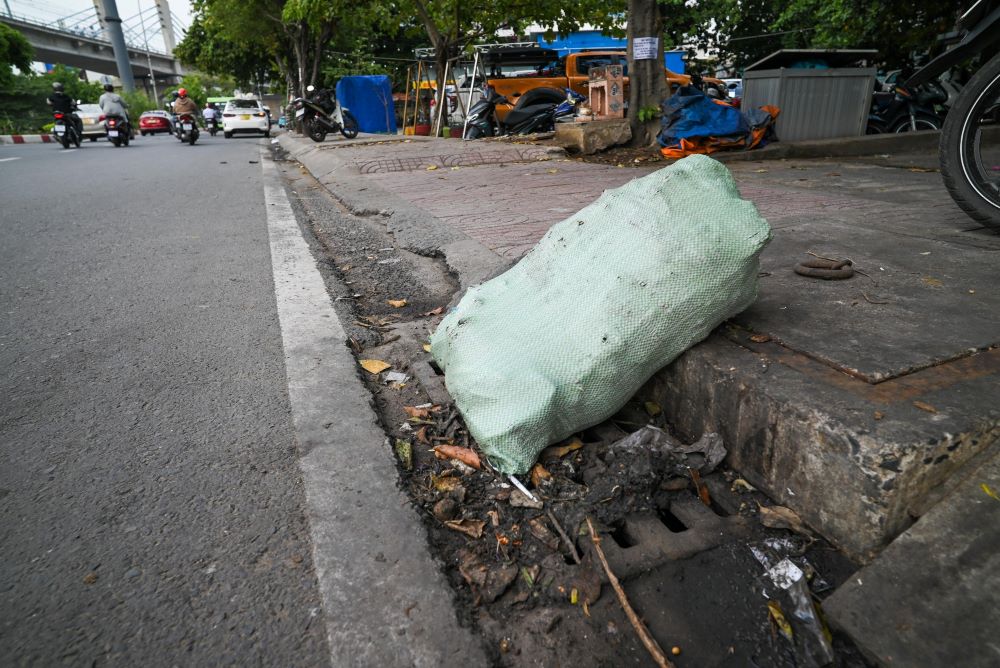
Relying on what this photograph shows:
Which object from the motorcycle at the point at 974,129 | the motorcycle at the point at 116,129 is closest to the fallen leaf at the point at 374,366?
the motorcycle at the point at 974,129

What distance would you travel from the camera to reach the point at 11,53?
32562mm

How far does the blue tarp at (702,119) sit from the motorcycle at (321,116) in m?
8.49

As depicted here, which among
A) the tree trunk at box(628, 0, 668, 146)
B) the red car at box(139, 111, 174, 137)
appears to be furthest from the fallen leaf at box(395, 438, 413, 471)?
the red car at box(139, 111, 174, 137)

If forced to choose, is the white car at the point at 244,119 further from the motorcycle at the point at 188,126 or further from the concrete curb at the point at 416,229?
the concrete curb at the point at 416,229

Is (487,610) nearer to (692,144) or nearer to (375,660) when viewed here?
(375,660)

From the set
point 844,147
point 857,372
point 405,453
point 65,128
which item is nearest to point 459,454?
point 405,453

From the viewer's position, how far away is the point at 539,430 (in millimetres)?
1513

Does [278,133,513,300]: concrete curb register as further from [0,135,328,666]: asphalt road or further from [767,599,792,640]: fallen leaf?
[767,599,792,640]: fallen leaf

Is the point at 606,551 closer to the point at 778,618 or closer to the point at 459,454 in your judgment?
the point at 778,618

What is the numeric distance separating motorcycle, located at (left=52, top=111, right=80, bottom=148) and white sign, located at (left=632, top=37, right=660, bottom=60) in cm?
1431

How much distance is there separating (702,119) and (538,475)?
645cm

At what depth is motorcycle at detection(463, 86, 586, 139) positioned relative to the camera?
1030 centimetres

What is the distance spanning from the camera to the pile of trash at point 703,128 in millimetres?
6863

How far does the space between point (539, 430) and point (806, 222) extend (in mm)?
2353
